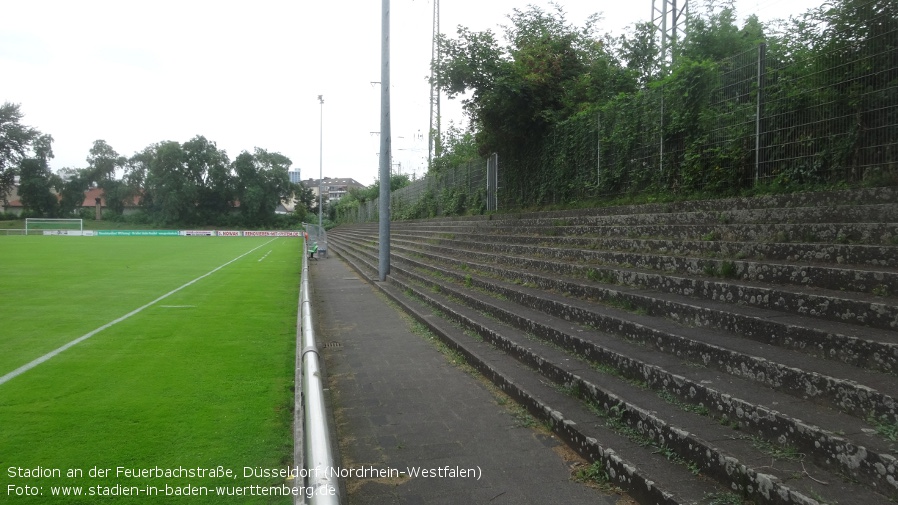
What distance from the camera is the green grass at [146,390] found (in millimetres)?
4180

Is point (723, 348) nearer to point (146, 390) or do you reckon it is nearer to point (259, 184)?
point (146, 390)

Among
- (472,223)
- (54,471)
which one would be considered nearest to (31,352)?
(54,471)

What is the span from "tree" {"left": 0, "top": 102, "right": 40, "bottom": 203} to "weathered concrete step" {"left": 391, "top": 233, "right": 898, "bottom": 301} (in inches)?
3415

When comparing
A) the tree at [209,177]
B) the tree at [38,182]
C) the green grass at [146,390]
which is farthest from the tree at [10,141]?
the green grass at [146,390]

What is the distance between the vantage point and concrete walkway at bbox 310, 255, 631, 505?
12.3 ft

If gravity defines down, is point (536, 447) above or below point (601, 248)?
below

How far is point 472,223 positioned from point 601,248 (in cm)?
848

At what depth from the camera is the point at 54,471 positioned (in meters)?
3.96

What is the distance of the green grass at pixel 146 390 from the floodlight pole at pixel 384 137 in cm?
356

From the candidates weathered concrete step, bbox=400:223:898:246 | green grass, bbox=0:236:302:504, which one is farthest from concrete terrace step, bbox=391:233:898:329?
green grass, bbox=0:236:302:504

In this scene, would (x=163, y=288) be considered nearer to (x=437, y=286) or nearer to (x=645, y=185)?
(x=437, y=286)

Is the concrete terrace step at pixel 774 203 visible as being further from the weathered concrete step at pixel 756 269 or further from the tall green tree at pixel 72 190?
the tall green tree at pixel 72 190

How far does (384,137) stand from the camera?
15.7m

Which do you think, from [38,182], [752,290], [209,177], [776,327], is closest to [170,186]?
[209,177]
